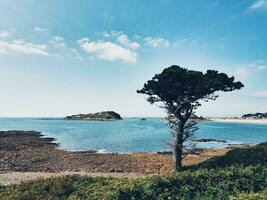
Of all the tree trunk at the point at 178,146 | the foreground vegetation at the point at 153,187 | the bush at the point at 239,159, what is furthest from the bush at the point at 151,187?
the tree trunk at the point at 178,146

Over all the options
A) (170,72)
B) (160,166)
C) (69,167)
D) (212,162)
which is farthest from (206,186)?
(69,167)

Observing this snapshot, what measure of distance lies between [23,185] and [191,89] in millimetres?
19072

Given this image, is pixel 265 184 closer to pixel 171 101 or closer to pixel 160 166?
pixel 171 101

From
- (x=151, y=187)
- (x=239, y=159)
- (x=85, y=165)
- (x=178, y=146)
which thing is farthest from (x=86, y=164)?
(x=151, y=187)

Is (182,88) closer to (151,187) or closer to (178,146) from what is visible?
(178,146)

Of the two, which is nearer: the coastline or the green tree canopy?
the green tree canopy

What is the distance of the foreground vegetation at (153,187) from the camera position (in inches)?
848

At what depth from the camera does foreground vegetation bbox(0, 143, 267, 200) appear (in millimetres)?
21547

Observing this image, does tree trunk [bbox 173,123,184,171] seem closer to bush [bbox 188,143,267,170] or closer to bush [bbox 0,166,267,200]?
bush [bbox 188,143,267,170]

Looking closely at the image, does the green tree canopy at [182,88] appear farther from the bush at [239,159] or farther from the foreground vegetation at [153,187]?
the foreground vegetation at [153,187]

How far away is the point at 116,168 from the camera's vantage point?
4416 cm

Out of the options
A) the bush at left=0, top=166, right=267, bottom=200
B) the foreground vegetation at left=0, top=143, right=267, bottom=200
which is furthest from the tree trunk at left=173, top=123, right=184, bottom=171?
the bush at left=0, top=166, right=267, bottom=200

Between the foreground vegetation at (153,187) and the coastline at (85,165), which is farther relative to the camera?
the coastline at (85,165)

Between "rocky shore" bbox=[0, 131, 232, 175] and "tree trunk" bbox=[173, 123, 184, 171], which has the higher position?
"tree trunk" bbox=[173, 123, 184, 171]
